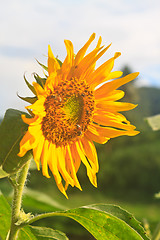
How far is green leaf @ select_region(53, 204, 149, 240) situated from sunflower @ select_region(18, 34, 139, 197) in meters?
0.08

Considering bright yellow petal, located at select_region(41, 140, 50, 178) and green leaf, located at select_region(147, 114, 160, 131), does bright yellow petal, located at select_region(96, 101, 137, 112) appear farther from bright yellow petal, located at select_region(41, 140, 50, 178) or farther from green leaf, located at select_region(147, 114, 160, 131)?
green leaf, located at select_region(147, 114, 160, 131)

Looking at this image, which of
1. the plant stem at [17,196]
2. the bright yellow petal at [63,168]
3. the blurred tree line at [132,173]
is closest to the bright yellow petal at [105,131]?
the bright yellow petal at [63,168]

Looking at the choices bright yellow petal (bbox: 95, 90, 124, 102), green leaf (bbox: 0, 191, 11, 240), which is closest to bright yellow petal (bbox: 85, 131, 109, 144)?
bright yellow petal (bbox: 95, 90, 124, 102)

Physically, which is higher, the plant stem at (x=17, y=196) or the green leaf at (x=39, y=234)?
the plant stem at (x=17, y=196)

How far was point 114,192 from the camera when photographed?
978cm

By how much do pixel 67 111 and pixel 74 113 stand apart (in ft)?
0.11

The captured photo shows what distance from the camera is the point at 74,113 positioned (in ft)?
3.54

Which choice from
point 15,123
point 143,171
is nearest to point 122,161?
point 143,171

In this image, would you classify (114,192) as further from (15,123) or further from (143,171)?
(15,123)

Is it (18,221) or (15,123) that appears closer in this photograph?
(15,123)

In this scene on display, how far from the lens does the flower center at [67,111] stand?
99 centimetres

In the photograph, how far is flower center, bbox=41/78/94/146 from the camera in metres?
0.99

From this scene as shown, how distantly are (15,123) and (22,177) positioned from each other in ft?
0.63

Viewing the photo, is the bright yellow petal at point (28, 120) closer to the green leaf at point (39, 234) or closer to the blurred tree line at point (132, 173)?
the green leaf at point (39, 234)
